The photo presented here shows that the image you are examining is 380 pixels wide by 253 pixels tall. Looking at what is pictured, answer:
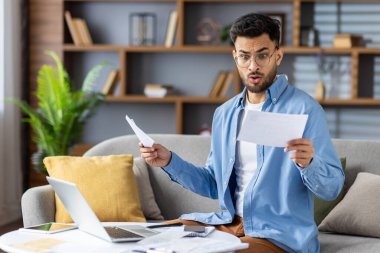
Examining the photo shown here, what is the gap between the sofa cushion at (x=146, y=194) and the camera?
3.63 metres

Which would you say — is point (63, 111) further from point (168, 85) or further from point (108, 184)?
point (108, 184)

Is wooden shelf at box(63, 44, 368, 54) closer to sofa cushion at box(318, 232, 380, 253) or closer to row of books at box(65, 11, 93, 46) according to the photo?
row of books at box(65, 11, 93, 46)

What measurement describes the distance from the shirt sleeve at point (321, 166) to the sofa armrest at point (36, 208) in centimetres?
127

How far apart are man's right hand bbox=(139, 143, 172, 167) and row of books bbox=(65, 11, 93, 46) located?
3.73 metres

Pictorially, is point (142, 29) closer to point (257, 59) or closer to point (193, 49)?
point (193, 49)

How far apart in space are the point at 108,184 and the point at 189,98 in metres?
2.73

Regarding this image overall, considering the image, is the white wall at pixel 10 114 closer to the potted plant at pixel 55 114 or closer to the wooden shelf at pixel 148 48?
the potted plant at pixel 55 114

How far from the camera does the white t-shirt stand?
2756mm

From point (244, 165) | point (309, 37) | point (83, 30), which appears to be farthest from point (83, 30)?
point (244, 165)

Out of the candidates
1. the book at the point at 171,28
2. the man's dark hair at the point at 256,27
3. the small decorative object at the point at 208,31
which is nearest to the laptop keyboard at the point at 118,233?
the man's dark hair at the point at 256,27

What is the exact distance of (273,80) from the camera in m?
2.71

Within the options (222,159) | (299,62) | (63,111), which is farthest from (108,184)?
(299,62)

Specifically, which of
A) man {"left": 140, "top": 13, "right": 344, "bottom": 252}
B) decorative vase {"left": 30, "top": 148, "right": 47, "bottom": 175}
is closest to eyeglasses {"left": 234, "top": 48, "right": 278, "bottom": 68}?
man {"left": 140, "top": 13, "right": 344, "bottom": 252}

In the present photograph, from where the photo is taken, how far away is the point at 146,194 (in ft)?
12.0
